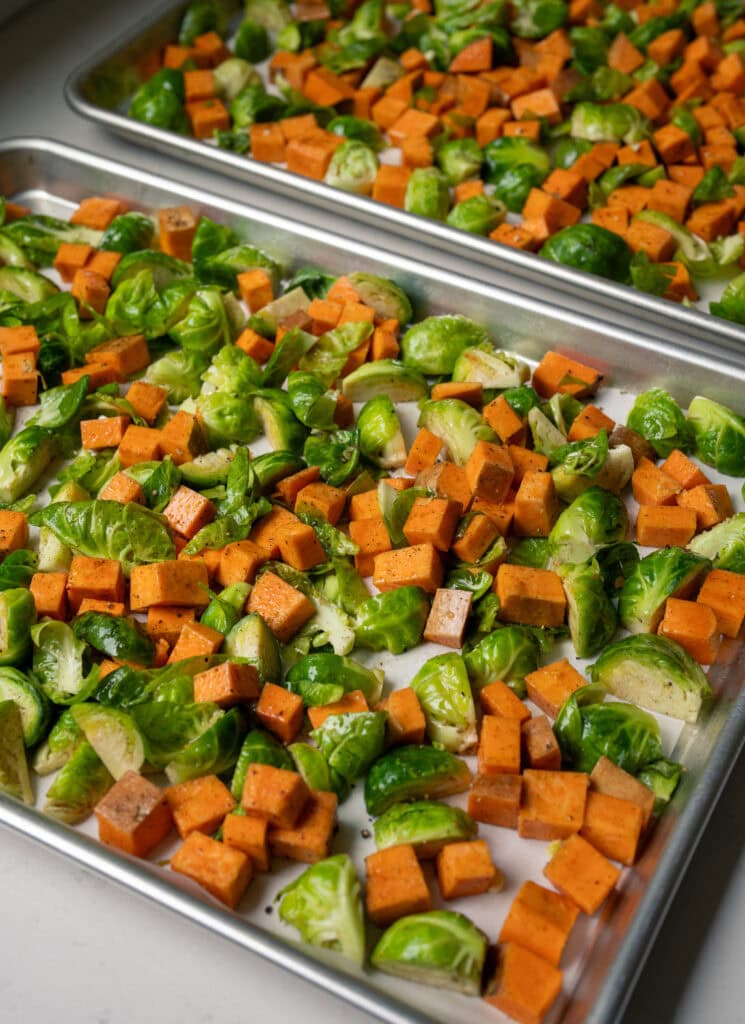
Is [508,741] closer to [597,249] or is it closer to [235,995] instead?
[235,995]

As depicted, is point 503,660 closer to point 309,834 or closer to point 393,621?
→ point 393,621

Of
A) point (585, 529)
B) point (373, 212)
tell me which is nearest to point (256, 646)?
point (585, 529)

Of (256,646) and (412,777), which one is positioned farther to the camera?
(256,646)

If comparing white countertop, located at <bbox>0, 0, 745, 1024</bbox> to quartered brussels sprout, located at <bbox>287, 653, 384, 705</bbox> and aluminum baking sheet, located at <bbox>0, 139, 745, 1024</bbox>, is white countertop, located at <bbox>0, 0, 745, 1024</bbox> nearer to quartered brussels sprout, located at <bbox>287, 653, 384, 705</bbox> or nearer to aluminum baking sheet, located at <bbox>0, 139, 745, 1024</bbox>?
aluminum baking sheet, located at <bbox>0, 139, 745, 1024</bbox>

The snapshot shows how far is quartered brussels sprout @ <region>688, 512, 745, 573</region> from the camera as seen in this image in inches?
98.6

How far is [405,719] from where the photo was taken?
2.22m

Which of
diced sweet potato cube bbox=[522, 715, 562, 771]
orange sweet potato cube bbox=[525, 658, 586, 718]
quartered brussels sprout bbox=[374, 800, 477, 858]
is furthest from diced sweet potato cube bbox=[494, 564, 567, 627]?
quartered brussels sprout bbox=[374, 800, 477, 858]

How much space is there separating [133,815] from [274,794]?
0.27 metres

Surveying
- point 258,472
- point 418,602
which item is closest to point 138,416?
point 258,472

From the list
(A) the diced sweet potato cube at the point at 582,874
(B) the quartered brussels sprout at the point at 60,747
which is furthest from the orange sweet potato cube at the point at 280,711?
(A) the diced sweet potato cube at the point at 582,874

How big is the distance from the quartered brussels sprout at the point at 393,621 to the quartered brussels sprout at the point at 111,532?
507 millimetres

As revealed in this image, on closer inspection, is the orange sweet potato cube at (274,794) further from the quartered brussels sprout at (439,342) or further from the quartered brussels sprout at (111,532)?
the quartered brussels sprout at (439,342)

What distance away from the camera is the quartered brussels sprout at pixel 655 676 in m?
2.26

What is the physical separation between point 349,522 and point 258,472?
10.1 inches
